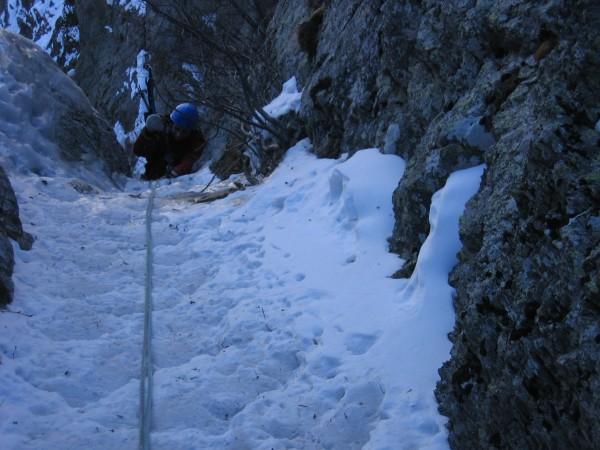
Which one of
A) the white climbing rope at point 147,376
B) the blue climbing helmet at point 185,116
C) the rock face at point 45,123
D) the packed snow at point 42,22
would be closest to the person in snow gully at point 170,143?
the blue climbing helmet at point 185,116

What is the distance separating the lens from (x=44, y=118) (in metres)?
9.64

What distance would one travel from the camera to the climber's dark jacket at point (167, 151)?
1243cm

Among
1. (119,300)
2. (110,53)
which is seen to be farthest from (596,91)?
(110,53)

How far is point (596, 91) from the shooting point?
2.88 meters

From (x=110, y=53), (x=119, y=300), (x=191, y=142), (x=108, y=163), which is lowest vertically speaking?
(x=119, y=300)

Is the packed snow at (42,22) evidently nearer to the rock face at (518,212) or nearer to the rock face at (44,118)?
the rock face at (44,118)

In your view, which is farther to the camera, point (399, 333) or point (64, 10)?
point (64, 10)

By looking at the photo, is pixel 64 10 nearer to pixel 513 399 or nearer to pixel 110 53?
pixel 110 53

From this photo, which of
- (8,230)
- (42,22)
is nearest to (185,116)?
(8,230)

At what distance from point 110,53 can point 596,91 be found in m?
23.2

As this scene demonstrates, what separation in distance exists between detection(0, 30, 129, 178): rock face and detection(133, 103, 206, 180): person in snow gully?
120 centimetres

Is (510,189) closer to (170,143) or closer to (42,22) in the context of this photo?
(170,143)

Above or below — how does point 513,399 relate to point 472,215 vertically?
below

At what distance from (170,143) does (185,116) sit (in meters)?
1.04
